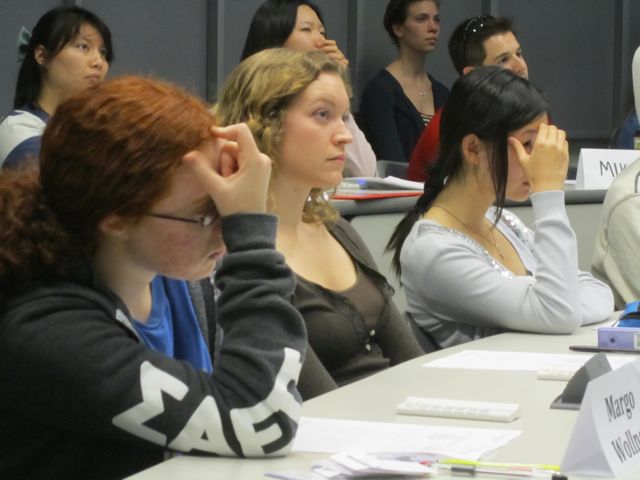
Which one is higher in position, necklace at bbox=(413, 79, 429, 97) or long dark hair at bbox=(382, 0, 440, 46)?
long dark hair at bbox=(382, 0, 440, 46)

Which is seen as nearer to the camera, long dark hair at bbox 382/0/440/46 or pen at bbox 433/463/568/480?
pen at bbox 433/463/568/480

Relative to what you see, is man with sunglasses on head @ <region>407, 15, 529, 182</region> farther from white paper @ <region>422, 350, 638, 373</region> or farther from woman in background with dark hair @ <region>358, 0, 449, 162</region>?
Result: white paper @ <region>422, 350, 638, 373</region>

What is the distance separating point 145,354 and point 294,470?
23 cm

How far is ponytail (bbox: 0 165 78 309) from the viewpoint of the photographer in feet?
4.79

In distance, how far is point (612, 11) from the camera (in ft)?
28.4

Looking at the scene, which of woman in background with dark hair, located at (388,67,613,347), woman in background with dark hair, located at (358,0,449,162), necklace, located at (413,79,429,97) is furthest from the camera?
necklace, located at (413,79,429,97)

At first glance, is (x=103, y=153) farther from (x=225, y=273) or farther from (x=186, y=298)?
(x=186, y=298)

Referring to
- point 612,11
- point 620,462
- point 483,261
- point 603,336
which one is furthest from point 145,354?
point 612,11

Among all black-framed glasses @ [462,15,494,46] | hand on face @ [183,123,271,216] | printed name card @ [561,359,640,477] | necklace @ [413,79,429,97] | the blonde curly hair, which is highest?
hand on face @ [183,123,271,216]

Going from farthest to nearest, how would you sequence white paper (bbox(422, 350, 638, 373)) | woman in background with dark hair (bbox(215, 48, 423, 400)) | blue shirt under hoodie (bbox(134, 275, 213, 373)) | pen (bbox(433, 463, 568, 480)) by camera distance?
1. woman in background with dark hair (bbox(215, 48, 423, 400))
2. white paper (bbox(422, 350, 638, 373))
3. blue shirt under hoodie (bbox(134, 275, 213, 373))
4. pen (bbox(433, 463, 568, 480))

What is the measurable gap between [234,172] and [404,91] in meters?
4.67

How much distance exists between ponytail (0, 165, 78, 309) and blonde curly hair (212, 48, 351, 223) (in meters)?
0.94

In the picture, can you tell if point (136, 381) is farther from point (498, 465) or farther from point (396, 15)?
point (396, 15)

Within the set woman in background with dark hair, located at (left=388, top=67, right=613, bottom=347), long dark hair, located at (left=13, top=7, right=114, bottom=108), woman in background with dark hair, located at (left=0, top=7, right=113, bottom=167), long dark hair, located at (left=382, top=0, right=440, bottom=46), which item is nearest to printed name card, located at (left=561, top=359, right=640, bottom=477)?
woman in background with dark hair, located at (left=388, top=67, right=613, bottom=347)
